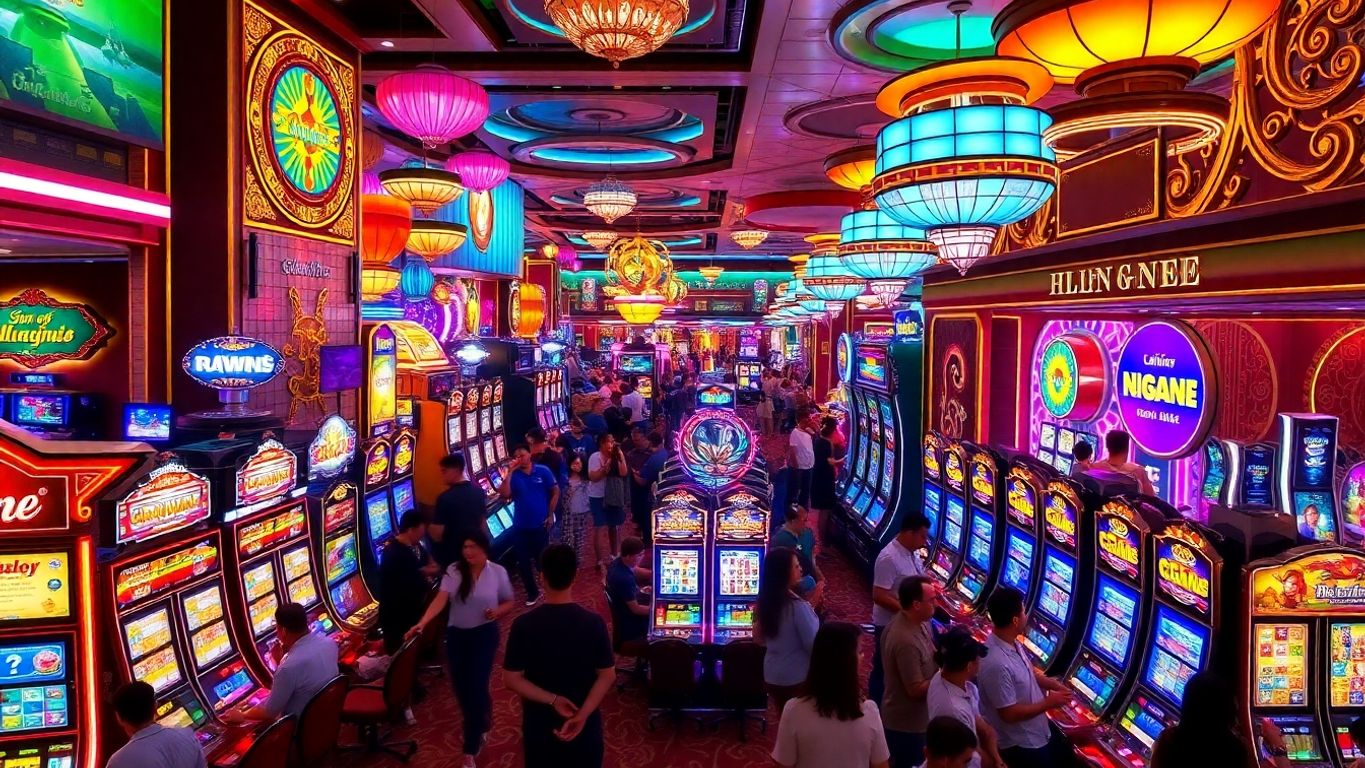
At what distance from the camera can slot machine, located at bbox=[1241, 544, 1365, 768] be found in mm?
3613

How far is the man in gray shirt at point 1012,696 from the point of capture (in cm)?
375

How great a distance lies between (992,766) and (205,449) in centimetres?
410

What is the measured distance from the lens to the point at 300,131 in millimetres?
6434

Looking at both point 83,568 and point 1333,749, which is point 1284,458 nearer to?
point 1333,749

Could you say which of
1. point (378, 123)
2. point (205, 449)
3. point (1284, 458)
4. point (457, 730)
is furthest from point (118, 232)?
point (1284, 458)

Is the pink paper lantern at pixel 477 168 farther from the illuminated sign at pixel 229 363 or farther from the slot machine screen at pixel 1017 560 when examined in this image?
Answer: the slot machine screen at pixel 1017 560

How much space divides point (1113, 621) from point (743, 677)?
2.13 m

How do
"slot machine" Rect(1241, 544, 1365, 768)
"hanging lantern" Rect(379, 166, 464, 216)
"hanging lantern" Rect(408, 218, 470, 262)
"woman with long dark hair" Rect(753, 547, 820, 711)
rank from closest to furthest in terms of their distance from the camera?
"slot machine" Rect(1241, 544, 1365, 768), "woman with long dark hair" Rect(753, 547, 820, 711), "hanging lantern" Rect(379, 166, 464, 216), "hanging lantern" Rect(408, 218, 470, 262)

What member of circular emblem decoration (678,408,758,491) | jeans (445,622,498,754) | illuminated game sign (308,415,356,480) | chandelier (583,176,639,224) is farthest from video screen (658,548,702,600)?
chandelier (583,176,639,224)

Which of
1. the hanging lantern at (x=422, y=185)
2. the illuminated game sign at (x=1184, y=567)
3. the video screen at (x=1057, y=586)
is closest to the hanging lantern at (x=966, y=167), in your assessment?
A: the illuminated game sign at (x=1184, y=567)

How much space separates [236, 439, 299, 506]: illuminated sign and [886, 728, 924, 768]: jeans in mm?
3476

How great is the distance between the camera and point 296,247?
646 cm

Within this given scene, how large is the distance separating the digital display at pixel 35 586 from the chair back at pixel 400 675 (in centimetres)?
160

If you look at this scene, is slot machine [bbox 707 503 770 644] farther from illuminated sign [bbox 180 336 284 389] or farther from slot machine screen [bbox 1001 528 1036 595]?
illuminated sign [bbox 180 336 284 389]
